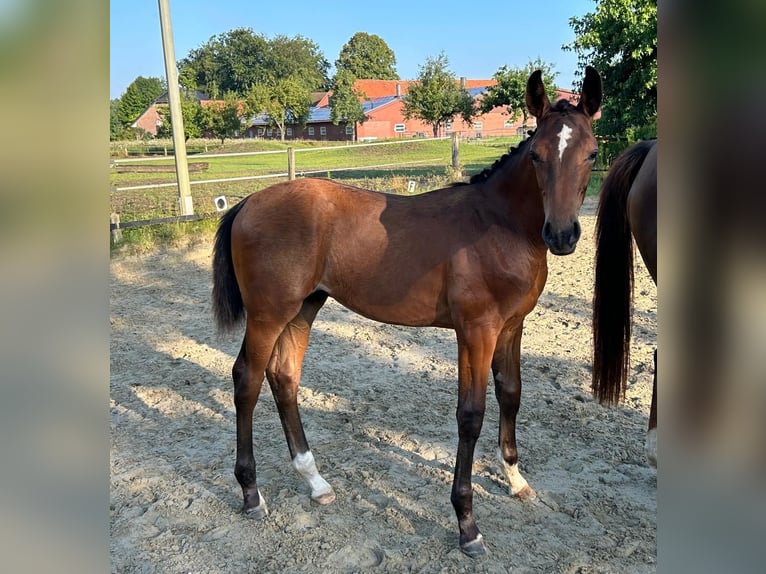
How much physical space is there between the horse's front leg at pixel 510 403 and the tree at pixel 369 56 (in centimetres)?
7568

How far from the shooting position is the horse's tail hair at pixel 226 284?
2945 millimetres

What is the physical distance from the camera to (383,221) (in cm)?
277

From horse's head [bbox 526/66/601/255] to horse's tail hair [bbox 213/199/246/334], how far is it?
4.94ft

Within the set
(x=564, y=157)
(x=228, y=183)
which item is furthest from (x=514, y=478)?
(x=228, y=183)

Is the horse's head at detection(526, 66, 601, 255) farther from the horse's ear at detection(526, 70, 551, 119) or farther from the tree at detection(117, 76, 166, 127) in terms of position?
the tree at detection(117, 76, 166, 127)

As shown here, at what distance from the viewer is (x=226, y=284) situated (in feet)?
9.86

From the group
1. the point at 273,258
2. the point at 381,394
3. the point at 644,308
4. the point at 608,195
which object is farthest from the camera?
the point at 644,308

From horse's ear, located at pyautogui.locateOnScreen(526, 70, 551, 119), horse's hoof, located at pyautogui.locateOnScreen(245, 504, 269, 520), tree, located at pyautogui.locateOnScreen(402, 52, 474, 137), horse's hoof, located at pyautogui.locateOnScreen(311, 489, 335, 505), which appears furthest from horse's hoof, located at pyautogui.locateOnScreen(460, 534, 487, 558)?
tree, located at pyautogui.locateOnScreen(402, 52, 474, 137)

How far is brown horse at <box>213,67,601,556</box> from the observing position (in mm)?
2525

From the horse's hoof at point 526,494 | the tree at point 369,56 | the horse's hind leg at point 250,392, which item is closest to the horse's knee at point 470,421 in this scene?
the horse's hoof at point 526,494

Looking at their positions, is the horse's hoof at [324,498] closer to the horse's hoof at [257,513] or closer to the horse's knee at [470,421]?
the horse's hoof at [257,513]
